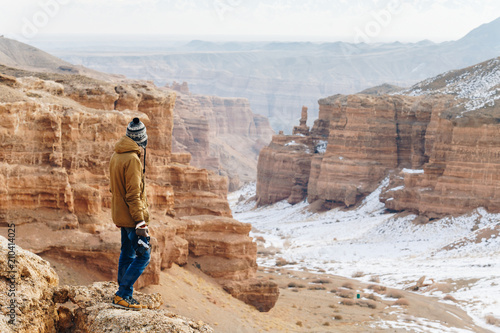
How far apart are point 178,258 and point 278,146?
55754 millimetres

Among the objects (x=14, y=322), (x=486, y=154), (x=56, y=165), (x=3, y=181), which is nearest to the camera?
(x=14, y=322)

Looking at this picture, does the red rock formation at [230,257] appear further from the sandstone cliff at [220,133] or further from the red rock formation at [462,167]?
the sandstone cliff at [220,133]

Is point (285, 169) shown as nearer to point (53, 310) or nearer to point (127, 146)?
point (127, 146)

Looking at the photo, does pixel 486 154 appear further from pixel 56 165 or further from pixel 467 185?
pixel 56 165

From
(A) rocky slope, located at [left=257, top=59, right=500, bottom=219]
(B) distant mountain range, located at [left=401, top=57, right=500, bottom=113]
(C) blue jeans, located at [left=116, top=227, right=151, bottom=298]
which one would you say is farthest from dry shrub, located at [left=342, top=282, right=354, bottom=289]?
(C) blue jeans, located at [left=116, top=227, right=151, bottom=298]

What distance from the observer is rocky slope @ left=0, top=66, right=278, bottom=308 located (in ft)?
58.3

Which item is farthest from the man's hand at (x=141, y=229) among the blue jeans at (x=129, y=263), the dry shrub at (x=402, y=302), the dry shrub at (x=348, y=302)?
the dry shrub at (x=402, y=302)

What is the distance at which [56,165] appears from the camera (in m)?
18.7

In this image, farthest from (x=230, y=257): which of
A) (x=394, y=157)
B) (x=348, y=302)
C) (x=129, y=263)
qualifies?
(x=394, y=157)

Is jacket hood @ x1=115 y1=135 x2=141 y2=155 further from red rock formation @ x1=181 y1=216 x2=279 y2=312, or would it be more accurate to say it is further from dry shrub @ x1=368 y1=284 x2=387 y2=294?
dry shrub @ x1=368 y1=284 x2=387 y2=294

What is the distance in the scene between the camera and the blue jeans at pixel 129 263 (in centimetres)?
964

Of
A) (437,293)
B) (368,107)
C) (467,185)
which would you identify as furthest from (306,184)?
(437,293)

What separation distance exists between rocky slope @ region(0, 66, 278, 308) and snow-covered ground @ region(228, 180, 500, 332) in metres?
9.77

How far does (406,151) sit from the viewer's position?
6694 centimetres
